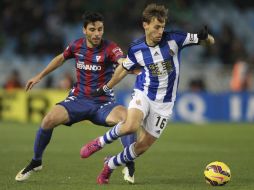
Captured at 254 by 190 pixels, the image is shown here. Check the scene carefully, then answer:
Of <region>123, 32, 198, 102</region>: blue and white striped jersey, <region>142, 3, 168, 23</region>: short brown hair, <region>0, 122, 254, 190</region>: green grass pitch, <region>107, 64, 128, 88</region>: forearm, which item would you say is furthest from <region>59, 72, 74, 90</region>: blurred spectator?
<region>142, 3, 168, 23</region>: short brown hair

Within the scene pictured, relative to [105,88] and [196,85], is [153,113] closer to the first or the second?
[105,88]

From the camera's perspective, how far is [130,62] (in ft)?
26.9

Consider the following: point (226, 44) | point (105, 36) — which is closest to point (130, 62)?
point (105, 36)

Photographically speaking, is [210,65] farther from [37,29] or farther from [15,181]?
[15,181]

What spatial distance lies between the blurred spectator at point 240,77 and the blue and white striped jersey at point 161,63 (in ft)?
44.5

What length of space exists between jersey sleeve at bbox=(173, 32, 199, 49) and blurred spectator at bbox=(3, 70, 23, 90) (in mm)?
12660

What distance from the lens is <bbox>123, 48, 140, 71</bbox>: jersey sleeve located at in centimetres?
819

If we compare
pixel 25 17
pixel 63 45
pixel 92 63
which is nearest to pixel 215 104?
pixel 63 45

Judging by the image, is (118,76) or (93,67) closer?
(118,76)

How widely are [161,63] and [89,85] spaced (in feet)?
4.16

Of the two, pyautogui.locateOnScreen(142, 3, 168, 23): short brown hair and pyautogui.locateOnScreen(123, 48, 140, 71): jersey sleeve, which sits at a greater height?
pyautogui.locateOnScreen(142, 3, 168, 23): short brown hair

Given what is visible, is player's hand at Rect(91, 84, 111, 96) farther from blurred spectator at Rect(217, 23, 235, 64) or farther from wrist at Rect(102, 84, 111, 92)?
blurred spectator at Rect(217, 23, 235, 64)

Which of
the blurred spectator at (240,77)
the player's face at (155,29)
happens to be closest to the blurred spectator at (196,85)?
the blurred spectator at (240,77)

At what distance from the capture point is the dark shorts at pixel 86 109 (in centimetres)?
866
